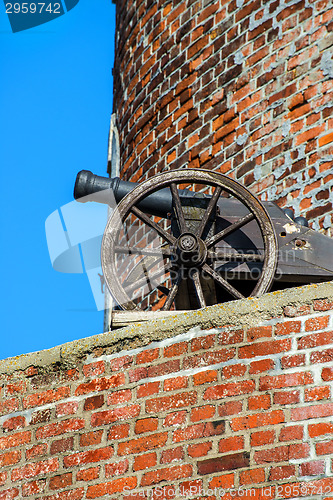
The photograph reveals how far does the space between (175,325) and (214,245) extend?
1.00m

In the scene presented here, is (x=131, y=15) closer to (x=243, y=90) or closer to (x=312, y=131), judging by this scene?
(x=243, y=90)

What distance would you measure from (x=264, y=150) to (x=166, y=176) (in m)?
1.34

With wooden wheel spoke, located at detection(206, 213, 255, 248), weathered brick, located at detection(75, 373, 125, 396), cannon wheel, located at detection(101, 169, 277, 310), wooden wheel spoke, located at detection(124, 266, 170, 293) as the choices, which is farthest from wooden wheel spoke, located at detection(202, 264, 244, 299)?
weathered brick, located at detection(75, 373, 125, 396)

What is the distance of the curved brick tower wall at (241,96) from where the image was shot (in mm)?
5902

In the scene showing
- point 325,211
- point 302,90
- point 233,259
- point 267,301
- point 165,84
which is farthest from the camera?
point 165,84

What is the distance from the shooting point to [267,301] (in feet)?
13.1

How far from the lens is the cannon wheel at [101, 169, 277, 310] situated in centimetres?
478

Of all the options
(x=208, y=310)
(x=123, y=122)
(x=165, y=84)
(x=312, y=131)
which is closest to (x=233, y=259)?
(x=208, y=310)

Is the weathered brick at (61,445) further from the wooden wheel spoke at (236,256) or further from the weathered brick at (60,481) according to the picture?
the wooden wheel spoke at (236,256)

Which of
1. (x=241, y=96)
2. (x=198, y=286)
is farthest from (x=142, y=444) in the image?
(x=241, y=96)

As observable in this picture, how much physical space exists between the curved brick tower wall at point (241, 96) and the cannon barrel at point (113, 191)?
0.84 m

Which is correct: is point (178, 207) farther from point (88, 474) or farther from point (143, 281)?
point (88, 474)

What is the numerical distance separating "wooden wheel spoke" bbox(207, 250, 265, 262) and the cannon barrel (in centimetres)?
75

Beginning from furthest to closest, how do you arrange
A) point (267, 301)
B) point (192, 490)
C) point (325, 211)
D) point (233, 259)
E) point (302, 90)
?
point (302, 90)
point (325, 211)
point (233, 259)
point (267, 301)
point (192, 490)
